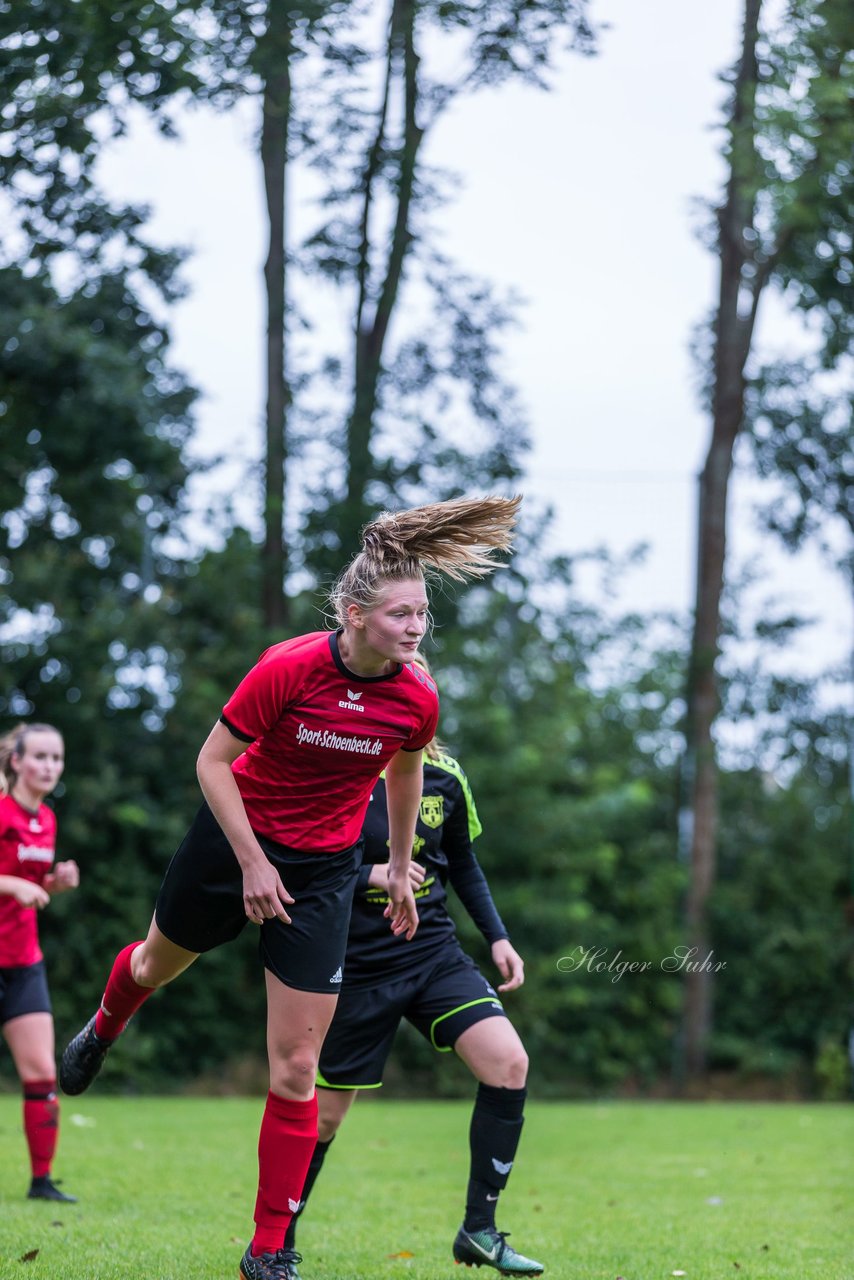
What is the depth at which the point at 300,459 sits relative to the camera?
1958 cm

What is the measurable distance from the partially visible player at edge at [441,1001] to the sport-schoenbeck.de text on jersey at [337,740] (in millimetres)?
747

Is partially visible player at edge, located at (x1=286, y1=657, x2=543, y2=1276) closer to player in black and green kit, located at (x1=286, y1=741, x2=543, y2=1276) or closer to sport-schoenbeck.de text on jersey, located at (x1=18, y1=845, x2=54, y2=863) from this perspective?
player in black and green kit, located at (x1=286, y1=741, x2=543, y2=1276)

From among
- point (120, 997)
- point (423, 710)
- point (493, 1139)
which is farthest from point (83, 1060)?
point (423, 710)

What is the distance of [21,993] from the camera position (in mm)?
6887

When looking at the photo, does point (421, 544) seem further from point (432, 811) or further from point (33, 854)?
point (33, 854)

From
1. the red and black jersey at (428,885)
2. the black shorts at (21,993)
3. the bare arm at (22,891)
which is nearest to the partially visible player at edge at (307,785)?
the red and black jersey at (428,885)

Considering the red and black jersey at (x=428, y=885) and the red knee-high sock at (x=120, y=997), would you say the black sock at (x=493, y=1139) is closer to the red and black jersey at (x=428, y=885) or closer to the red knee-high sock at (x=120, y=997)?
the red and black jersey at (x=428, y=885)

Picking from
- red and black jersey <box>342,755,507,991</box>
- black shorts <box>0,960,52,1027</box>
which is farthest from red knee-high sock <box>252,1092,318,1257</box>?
black shorts <box>0,960,52,1027</box>

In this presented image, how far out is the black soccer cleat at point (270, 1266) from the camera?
14.0 ft

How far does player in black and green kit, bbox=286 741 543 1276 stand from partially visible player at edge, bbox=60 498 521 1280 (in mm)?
580

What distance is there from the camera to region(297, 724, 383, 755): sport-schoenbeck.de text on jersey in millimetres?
4430

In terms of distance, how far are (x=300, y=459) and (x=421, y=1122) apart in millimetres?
9242

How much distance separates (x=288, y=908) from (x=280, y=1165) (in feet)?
2.45

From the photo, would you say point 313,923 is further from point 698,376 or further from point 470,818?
point 698,376
